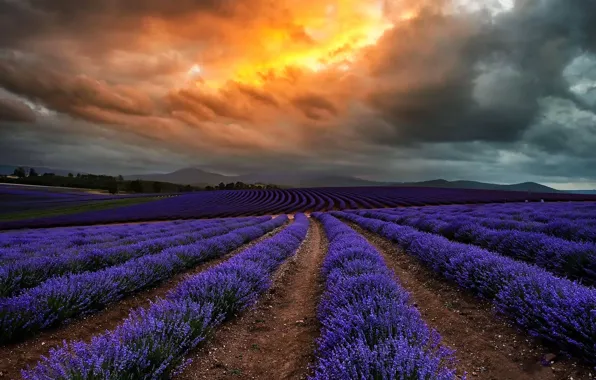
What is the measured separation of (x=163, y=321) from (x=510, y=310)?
13.4 feet

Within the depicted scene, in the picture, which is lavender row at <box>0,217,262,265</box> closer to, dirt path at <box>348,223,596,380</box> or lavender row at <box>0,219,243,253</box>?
lavender row at <box>0,219,243,253</box>

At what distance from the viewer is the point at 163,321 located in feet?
10.1

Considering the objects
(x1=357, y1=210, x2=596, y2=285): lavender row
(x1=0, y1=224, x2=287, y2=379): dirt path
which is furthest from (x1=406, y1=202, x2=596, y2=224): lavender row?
(x1=0, y1=224, x2=287, y2=379): dirt path

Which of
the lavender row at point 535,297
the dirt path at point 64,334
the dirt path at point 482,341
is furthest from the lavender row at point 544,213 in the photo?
the dirt path at point 64,334

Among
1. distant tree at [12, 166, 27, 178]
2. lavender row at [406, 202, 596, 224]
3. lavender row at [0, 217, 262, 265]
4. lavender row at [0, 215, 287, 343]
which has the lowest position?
lavender row at [0, 217, 262, 265]

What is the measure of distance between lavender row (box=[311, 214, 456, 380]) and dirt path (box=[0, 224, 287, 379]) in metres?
2.90

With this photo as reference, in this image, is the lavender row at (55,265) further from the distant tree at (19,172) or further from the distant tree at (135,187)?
the distant tree at (19,172)

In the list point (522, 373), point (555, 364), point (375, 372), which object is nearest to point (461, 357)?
point (522, 373)

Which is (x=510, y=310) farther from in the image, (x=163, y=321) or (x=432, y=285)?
(x=163, y=321)

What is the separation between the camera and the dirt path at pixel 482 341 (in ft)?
8.68

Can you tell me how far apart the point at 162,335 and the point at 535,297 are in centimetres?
395

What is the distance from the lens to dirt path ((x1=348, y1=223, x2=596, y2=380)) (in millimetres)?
2645

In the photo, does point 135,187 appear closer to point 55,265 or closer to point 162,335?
point 55,265

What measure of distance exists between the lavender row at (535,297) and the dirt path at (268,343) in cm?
239
